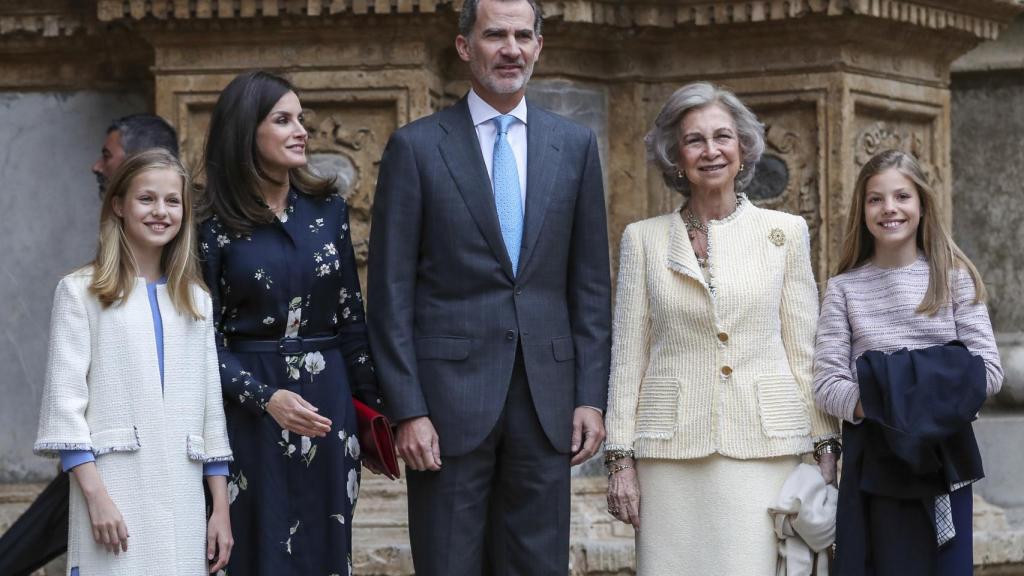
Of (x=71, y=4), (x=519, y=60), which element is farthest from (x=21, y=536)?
(x=71, y=4)

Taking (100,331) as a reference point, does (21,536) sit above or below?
below

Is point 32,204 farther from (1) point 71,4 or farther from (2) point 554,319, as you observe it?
(2) point 554,319

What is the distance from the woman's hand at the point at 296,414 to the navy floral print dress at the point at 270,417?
0.04 m

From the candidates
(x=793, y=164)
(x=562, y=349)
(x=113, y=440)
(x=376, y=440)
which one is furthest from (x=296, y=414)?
(x=793, y=164)

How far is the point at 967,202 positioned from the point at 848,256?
2.88 m

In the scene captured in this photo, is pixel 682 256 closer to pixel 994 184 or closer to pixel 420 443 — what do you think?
pixel 420 443

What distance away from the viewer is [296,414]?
4344 mm

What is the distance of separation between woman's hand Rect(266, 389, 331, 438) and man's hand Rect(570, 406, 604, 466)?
0.64 metres

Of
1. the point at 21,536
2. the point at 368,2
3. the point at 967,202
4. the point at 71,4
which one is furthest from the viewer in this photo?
the point at 967,202

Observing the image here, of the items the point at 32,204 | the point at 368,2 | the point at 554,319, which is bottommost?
the point at 554,319

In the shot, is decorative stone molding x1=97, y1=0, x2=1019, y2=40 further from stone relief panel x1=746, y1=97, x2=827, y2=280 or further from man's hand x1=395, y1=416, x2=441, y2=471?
man's hand x1=395, y1=416, x2=441, y2=471

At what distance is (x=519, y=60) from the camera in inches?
177

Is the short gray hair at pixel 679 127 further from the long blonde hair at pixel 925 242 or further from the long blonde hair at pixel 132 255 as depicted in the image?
the long blonde hair at pixel 132 255

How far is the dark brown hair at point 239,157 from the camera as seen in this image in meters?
4.52
